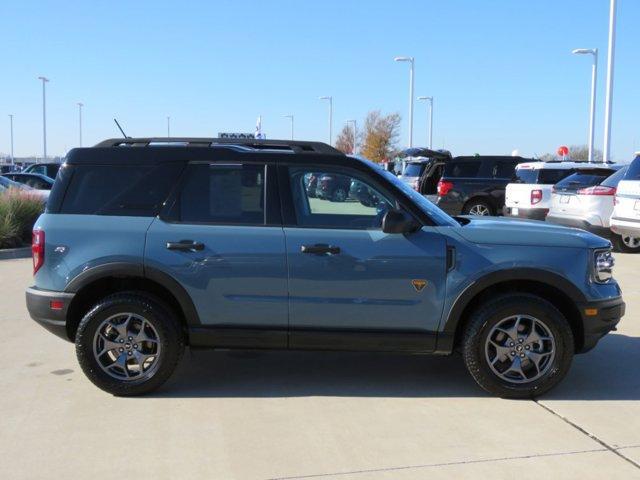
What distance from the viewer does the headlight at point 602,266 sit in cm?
479

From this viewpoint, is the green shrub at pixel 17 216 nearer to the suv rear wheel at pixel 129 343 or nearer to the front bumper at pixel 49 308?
the front bumper at pixel 49 308

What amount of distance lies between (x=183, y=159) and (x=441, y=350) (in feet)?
7.82

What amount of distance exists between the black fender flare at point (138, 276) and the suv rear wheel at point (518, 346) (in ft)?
6.68

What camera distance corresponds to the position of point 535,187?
13680 mm

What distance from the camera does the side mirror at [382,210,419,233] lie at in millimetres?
4566

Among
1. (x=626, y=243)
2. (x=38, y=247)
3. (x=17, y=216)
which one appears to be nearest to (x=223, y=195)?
(x=38, y=247)

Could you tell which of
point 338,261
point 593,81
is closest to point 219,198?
point 338,261

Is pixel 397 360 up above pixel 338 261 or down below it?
below

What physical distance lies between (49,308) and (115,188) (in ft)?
3.34

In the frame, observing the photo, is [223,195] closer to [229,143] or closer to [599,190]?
[229,143]

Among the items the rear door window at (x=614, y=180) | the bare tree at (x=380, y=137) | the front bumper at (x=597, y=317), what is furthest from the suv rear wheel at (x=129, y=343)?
the bare tree at (x=380, y=137)

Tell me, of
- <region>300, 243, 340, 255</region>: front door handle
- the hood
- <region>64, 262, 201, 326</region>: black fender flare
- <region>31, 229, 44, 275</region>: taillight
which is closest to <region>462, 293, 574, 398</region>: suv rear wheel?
the hood

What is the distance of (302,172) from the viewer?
16.0ft

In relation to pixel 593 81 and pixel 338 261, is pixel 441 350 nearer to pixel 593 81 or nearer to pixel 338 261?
pixel 338 261
